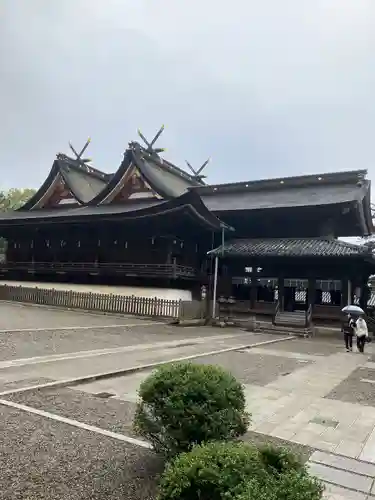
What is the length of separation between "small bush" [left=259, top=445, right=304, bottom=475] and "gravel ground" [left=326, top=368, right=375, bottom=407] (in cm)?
509

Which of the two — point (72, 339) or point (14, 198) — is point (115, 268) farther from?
point (14, 198)

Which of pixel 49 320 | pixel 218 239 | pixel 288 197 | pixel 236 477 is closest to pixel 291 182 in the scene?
pixel 288 197

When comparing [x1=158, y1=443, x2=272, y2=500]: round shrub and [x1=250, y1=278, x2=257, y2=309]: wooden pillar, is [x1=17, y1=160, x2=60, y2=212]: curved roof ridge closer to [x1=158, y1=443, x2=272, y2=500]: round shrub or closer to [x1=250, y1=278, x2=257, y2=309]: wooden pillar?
[x1=250, y1=278, x2=257, y2=309]: wooden pillar

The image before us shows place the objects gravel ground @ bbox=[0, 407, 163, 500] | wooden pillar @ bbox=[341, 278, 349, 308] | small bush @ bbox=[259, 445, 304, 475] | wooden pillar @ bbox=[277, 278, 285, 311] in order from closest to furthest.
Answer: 1. small bush @ bbox=[259, 445, 304, 475]
2. gravel ground @ bbox=[0, 407, 163, 500]
3. wooden pillar @ bbox=[341, 278, 349, 308]
4. wooden pillar @ bbox=[277, 278, 285, 311]

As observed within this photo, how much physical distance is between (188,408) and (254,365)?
23.4 ft

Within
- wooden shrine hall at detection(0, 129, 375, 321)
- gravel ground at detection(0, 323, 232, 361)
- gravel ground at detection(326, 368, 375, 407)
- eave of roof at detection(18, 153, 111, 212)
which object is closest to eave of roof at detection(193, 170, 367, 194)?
wooden shrine hall at detection(0, 129, 375, 321)

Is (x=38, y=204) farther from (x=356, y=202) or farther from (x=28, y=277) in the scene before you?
(x=356, y=202)

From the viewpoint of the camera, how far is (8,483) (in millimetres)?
3588

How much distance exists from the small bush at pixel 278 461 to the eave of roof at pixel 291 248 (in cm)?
1905

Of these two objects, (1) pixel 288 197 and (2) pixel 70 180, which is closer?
(1) pixel 288 197

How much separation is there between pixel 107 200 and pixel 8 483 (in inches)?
1103

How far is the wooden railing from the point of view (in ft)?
79.4

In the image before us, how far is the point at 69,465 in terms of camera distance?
4000 millimetres

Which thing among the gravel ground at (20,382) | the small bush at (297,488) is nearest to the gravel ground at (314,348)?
the gravel ground at (20,382)
